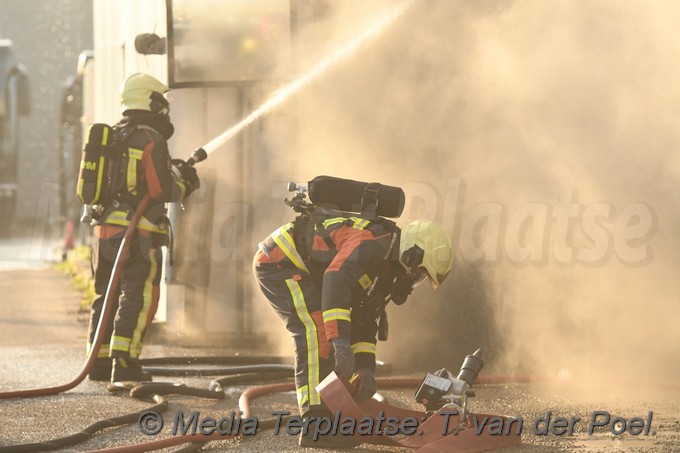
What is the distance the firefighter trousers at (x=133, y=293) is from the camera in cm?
711

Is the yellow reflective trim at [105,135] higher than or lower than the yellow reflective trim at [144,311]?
higher

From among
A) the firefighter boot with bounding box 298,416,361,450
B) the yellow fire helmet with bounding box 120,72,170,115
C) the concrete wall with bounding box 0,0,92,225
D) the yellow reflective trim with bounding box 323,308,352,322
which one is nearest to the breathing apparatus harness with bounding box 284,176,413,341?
the yellow reflective trim with bounding box 323,308,352,322

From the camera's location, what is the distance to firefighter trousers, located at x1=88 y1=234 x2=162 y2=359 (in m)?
7.11

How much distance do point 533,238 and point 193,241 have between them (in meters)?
2.90

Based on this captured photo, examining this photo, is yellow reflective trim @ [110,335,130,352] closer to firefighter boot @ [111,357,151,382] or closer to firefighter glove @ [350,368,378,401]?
firefighter boot @ [111,357,151,382]

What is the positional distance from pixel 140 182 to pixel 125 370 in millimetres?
1109

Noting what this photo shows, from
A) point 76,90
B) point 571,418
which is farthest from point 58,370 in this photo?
point 76,90

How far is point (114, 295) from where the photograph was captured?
733 centimetres

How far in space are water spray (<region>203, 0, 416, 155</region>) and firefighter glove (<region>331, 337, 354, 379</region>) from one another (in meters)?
3.42

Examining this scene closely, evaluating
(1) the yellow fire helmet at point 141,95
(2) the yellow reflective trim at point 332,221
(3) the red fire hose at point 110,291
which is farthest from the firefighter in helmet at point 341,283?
(1) the yellow fire helmet at point 141,95

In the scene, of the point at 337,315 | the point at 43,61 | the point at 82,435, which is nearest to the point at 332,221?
the point at 337,315

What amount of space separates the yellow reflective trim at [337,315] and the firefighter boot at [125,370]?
2344 mm

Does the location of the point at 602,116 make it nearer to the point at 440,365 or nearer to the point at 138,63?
the point at 440,365

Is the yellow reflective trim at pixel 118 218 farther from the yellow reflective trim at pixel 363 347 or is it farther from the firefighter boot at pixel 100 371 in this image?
the yellow reflective trim at pixel 363 347
